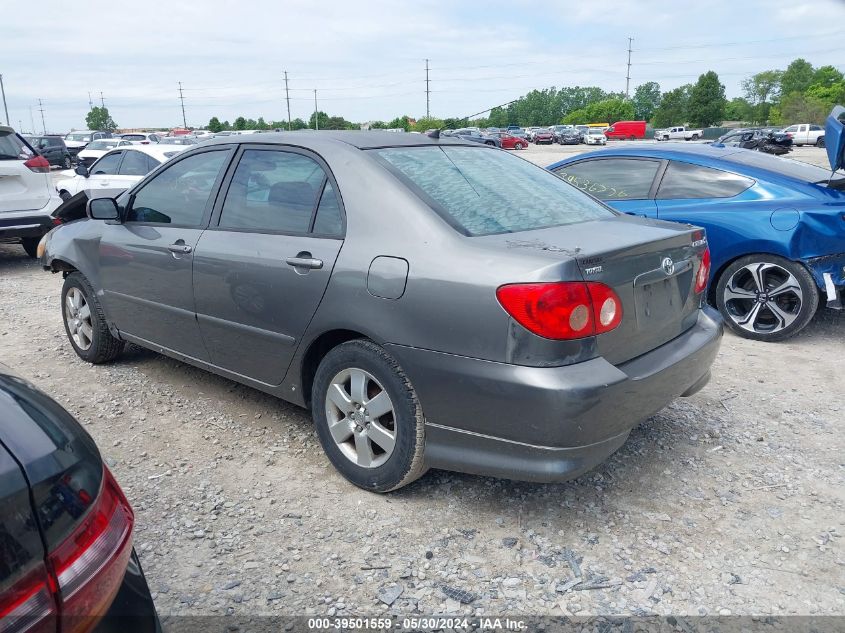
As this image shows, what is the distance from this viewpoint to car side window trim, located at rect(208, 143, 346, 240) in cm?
319

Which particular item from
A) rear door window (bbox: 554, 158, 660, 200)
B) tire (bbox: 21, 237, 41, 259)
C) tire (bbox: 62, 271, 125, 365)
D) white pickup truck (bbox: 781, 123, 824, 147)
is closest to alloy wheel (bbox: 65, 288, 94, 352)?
tire (bbox: 62, 271, 125, 365)

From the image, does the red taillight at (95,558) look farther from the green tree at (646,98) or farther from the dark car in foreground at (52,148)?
the green tree at (646,98)

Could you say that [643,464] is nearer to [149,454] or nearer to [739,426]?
[739,426]

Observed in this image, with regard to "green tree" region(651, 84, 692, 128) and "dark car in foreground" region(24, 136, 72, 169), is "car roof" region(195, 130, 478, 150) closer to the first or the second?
"dark car in foreground" region(24, 136, 72, 169)

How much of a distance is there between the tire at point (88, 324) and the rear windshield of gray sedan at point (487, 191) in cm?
261

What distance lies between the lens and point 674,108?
91.1 metres

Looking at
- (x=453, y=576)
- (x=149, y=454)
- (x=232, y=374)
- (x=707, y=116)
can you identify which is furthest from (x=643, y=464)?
(x=707, y=116)

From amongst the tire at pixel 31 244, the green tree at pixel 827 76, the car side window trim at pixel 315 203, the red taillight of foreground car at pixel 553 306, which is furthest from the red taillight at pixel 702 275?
the green tree at pixel 827 76

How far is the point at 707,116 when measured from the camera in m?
86.8

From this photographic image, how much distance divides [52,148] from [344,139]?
96.7ft

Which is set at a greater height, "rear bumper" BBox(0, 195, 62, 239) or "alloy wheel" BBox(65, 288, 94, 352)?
"rear bumper" BBox(0, 195, 62, 239)

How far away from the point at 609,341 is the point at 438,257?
0.77m

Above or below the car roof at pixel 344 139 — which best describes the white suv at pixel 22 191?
below

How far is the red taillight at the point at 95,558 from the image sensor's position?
1287 mm
